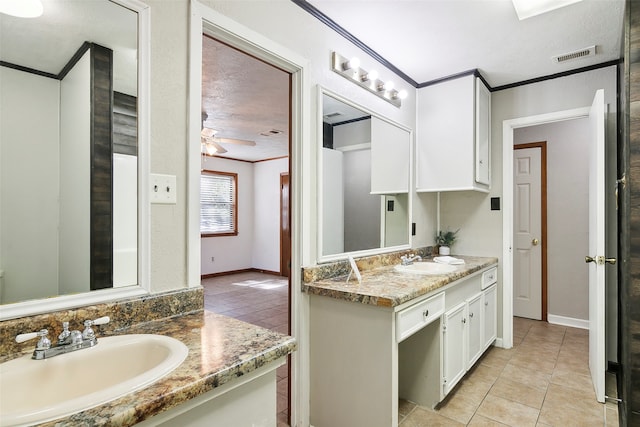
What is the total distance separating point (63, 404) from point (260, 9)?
5.72ft

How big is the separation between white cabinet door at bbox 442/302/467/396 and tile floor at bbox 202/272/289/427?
1.06m

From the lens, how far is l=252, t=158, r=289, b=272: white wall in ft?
23.0

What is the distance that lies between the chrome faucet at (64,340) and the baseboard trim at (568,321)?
14.3ft

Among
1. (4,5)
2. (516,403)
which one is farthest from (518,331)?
(4,5)

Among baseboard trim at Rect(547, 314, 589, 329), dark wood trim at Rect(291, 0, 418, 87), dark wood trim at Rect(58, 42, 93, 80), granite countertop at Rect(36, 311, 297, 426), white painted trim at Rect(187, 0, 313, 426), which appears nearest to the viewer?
granite countertop at Rect(36, 311, 297, 426)

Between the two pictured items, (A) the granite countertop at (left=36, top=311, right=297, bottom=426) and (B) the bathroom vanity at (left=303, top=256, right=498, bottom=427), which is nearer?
(A) the granite countertop at (left=36, top=311, right=297, bottom=426)

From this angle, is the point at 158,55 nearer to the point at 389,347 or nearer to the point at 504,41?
the point at 389,347

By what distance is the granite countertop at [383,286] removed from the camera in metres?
1.67

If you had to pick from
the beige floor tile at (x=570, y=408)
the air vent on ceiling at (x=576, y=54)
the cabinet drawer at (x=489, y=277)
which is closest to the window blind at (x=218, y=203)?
the cabinet drawer at (x=489, y=277)

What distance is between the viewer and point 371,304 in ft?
5.52

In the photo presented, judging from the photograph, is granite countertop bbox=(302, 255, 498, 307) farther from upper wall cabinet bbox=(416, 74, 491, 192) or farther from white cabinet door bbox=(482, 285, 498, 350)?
upper wall cabinet bbox=(416, 74, 491, 192)

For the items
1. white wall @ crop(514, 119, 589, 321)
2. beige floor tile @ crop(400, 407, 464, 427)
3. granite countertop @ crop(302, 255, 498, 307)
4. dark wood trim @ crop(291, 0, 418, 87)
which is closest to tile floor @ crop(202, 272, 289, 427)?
beige floor tile @ crop(400, 407, 464, 427)

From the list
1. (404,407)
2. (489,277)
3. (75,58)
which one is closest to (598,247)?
(489,277)

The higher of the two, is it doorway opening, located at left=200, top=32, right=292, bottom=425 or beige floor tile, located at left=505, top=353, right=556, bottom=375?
doorway opening, located at left=200, top=32, right=292, bottom=425
